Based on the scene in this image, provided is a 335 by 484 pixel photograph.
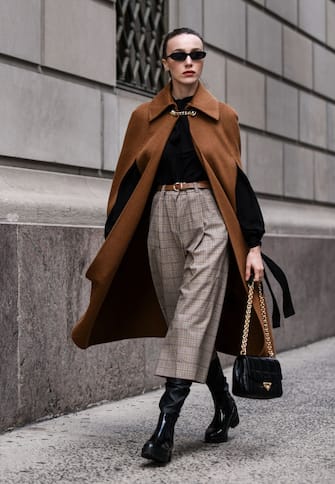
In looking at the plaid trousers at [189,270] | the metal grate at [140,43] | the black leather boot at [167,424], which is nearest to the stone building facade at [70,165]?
the metal grate at [140,43]

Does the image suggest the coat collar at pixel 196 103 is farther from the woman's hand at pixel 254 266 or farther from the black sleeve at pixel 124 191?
the woman's hand at pixel 254 266

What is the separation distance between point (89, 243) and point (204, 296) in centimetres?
178

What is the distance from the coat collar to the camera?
4762 millimetres

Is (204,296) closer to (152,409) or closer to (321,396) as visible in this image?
(152,409)

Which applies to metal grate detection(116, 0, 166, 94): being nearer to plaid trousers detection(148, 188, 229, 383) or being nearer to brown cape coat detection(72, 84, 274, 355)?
brown cape coat detection(72, 84, 274, 355)

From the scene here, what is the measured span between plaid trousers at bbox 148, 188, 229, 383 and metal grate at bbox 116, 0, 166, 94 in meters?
2.86

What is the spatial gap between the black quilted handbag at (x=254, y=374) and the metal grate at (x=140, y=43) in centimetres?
315

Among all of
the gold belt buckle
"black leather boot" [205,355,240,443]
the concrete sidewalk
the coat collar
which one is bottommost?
the concrete sidewalk

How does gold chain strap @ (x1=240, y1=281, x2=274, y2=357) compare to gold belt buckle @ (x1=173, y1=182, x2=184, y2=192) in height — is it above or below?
below

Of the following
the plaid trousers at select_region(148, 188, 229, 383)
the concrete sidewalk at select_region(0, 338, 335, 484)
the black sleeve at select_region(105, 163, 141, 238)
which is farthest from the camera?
the black sleeve at select_region(105, 163, 141, 238)

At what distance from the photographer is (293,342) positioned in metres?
9.70

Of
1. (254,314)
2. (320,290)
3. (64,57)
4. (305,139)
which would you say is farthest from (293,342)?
(254,314)

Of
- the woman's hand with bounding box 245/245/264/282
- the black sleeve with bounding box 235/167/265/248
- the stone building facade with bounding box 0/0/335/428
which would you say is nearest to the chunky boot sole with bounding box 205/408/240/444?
the woman's hand with bounding box 245/245/264/282

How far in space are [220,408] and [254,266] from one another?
0.81 m
